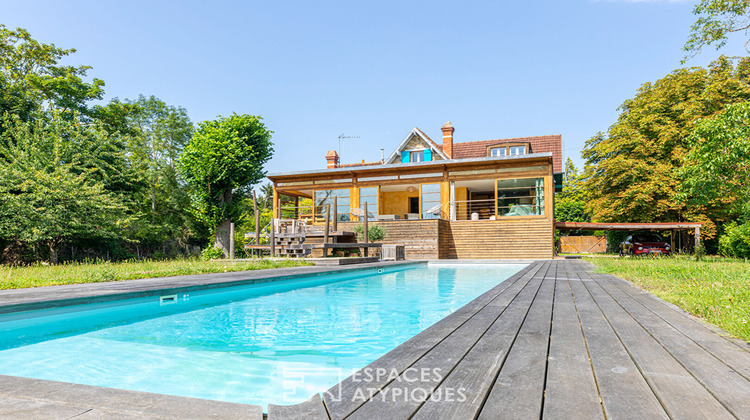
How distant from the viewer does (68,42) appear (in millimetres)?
18234

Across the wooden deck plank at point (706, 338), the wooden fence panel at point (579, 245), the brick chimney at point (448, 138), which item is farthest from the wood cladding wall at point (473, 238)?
the wooden fence panel at point (579, 245)

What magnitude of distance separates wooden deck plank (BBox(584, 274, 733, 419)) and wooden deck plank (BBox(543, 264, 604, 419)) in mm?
205

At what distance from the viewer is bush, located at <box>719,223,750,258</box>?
39.4 ft

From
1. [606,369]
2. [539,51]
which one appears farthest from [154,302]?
[539,51]

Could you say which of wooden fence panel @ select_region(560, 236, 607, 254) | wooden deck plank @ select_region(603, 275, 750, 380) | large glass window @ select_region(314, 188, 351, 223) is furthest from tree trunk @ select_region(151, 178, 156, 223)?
wooden fence panel @ select_region(560, 236, 607, 254)

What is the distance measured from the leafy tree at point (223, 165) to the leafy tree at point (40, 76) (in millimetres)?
5234

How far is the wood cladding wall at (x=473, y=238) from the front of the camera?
15555mm

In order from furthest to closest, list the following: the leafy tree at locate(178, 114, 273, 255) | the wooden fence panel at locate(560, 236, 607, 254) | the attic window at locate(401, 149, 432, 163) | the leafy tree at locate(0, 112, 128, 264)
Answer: the wooden fence panel at locate(560, 236, 607, 254) → the attic window at locate(401, 149, 432, 163) → the leafy tree at locate(178, 114, 273, 255) → the leafy tree at locate(0, 112, 128, 264)

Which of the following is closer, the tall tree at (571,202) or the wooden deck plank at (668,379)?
the wooden deck plank at (668,379)

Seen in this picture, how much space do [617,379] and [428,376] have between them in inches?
28.5

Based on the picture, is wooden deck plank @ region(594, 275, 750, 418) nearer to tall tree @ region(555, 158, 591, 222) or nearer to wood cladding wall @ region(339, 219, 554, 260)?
wood cladding wall @ region(339, 219, 554, 260)

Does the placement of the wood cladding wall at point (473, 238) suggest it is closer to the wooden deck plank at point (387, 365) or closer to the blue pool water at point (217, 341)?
the blue pool water at point (217, 341)

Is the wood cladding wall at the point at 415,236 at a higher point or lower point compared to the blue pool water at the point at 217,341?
higher

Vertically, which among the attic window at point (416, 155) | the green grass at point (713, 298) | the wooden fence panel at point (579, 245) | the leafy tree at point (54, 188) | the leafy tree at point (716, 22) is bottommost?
the wooden fence panel at point (579, 245)
